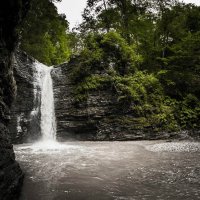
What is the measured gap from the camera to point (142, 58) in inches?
772

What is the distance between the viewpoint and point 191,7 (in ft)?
72.6

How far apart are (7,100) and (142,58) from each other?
1332 cm

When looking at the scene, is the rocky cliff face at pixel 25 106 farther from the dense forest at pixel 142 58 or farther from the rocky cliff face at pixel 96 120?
the dense forest at pixel 142 58

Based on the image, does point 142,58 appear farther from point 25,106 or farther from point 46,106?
point 25,106

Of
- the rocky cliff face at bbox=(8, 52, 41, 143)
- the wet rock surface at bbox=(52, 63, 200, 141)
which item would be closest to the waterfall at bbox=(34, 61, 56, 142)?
the rocky cliff face at bbox=(8, 52, 41, 143)

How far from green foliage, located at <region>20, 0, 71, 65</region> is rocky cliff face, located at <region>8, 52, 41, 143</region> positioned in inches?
124

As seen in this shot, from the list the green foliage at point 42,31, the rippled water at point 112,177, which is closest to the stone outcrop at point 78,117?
the green foliage at point 42,31

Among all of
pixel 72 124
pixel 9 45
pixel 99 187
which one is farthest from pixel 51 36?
pixel 99 187

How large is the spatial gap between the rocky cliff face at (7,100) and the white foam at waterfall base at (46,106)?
671cm

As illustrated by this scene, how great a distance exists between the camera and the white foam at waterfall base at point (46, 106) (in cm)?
1511

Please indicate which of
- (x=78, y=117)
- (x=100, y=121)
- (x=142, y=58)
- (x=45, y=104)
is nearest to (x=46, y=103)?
(x=45, y=104)

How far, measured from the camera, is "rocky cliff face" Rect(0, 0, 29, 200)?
4852 millimetres

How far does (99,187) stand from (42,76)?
43.8 ft

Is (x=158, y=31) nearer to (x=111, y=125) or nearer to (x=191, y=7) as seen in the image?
(x=191, y=7)
